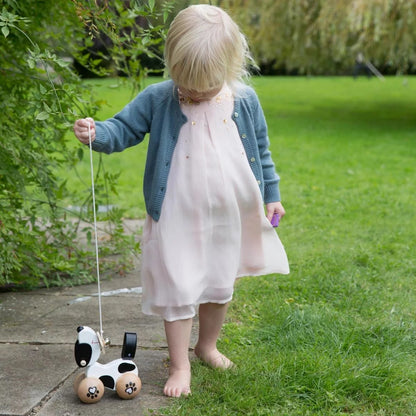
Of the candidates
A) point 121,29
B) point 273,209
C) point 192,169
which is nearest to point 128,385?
point 192,169

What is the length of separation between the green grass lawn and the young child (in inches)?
12.4

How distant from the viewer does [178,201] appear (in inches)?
103

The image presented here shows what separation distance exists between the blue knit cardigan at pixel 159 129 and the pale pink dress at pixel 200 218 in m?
0.03

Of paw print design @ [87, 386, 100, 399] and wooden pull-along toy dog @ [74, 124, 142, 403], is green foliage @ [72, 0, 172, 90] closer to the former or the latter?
wooden pull-along toy dog @ [74, 124, 142, 403]

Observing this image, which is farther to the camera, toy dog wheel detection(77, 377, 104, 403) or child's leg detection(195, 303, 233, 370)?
child's leg detection(195, 303, 233, 370)

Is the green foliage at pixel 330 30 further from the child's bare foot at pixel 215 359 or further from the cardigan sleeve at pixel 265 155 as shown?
the child's bare foot at pixel 215 359

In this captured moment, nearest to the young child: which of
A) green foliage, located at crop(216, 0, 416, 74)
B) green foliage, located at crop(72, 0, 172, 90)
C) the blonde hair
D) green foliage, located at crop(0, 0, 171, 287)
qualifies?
the blonde hair

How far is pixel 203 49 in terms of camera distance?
2.48 metres

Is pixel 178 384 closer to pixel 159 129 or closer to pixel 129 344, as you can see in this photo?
pixel 129 344

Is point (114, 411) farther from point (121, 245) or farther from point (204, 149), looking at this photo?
point (121, 245)

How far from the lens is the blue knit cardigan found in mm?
2637

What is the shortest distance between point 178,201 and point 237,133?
0.36 meters

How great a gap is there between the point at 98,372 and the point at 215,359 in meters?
0.52

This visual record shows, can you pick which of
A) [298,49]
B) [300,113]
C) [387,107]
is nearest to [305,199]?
[298,49]
